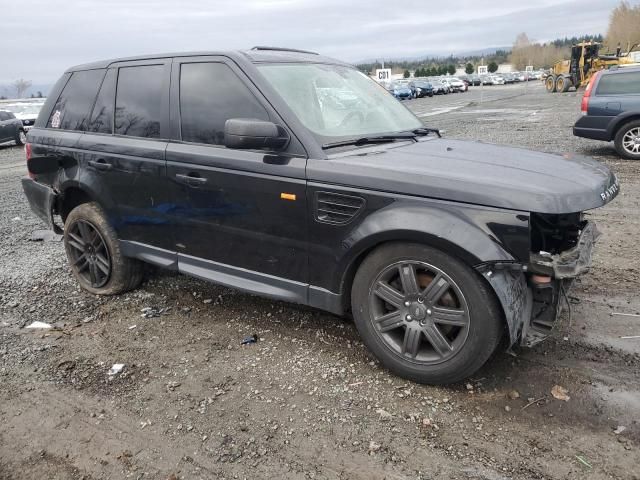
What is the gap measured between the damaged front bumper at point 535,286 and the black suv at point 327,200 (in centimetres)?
1

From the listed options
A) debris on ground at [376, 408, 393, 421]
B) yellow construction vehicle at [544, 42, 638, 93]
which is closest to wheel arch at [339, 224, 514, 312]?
debris on ground at [376, 408, 393, 421]

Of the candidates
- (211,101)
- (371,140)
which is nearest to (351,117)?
(371,140)

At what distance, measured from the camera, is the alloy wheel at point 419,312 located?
295 cm

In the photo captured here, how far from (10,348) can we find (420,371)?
299 centimetres

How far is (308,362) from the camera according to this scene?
3.50 meters

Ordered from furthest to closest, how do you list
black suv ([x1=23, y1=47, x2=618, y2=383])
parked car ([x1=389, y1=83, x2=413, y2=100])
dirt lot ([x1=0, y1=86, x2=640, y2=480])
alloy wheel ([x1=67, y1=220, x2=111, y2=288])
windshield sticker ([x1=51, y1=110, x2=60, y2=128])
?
1. parked car ([x1=389, y1=83, x2=413, y2=100])
2. windshield sticker ([x1=51, y1=110, x2=60, y2=128])
3. alloy wheel ([x1=67, y1=220, x2=111, y2=288])
4. black suv ([x1=23, y1=47, x2=618, y2=383])
5. dirt lot ([x1=0, y1=86, x2=640, y2=480])

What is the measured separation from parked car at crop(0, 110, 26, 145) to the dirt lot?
16.7 metres

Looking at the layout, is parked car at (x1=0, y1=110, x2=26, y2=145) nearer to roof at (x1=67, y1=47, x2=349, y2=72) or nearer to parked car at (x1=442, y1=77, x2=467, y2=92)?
roof at (x1=67, y1=47, x2=349, y2=72)

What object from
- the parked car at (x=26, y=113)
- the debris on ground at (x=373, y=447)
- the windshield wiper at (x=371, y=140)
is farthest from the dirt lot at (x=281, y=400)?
the parked car at (x=26, y=113)

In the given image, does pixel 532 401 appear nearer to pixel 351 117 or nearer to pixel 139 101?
pixel 351 117

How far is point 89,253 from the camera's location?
15.5 ft

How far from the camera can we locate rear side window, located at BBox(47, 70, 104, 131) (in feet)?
14.9

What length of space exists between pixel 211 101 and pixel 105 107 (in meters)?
1.24

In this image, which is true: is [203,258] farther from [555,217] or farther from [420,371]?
[555,217]
